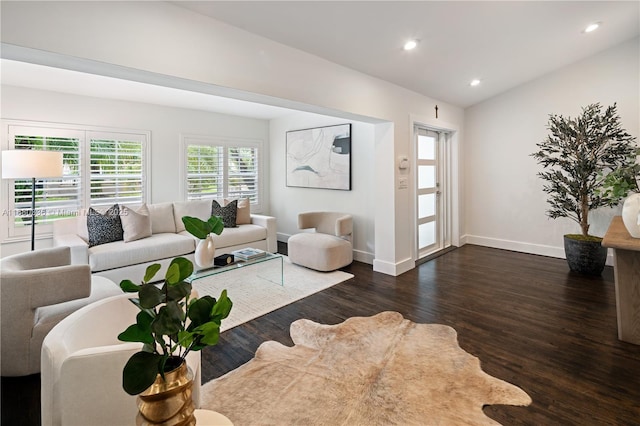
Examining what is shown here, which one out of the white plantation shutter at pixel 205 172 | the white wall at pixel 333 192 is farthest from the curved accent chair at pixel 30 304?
the white wall at pixel 333 192

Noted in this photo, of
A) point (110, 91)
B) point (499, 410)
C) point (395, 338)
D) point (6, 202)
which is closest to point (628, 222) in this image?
point (499, 410)

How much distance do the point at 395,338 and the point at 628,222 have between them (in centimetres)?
207

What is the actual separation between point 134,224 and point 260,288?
73.4 inches

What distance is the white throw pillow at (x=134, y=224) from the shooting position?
4102mm

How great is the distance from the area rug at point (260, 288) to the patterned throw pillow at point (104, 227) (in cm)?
119

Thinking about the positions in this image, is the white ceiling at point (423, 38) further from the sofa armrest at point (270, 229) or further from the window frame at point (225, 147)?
the sofa armrest at point (270, 229)

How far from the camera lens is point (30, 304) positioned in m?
2.09

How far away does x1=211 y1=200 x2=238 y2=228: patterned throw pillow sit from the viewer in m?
5.11

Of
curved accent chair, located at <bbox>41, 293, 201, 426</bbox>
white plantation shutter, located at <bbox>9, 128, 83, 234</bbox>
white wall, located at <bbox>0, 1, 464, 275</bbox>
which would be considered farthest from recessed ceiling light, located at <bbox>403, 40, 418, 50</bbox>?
white plantation shutter, located at <bbox>9, 128, 83, 234</bbox>

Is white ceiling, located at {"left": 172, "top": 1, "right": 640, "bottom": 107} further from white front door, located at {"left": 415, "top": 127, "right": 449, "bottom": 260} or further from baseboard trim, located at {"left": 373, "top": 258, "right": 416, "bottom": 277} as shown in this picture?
baseboard trim, located at {"left": 373, "top": 258, "right": 416, "bottom": 277}

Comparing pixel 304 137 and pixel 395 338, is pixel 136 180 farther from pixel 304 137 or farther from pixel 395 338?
pixel 395 338

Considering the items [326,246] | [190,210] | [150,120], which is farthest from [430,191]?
[150,120]

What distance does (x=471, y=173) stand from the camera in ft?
19.8

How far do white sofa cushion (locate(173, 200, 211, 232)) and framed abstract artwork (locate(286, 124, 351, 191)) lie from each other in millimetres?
1727
